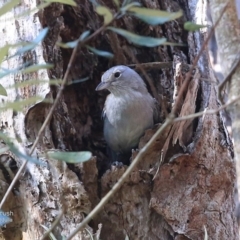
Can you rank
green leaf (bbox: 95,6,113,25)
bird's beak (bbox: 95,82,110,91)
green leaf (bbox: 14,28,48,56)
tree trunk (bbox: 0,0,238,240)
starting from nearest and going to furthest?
1. green leaf (bbox: 95,6,113,25)
2. green leaf (bbox: 14,28,48,56)
3. tree trunk (bbox: 0,0,238,240)
4. bird's beak (bbox: 95,82,110,91)

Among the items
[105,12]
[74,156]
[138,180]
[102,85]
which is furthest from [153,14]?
[102,85]

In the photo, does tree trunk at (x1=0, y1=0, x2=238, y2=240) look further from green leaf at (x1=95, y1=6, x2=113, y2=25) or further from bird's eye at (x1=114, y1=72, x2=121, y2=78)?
green leaf at (x1=95, y1=6, x2=113, y2=25)

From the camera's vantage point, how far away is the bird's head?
312cm

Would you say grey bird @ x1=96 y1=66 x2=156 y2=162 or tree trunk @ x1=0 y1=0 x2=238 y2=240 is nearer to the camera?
tree trunk @ x1=0 y1=0 x2=238 y2=240

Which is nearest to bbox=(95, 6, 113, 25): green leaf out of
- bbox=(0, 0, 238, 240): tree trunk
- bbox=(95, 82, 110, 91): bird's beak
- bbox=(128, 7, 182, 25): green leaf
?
bbox=(128, 7, 182, 25): green leaf

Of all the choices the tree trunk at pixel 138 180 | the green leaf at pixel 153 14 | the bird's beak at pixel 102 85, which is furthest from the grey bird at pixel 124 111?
the green leaf at pixel 153 14

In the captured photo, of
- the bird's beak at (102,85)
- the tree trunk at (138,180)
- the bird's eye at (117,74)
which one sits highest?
the bird's eye at (117,74)

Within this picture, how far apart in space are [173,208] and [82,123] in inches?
37.2

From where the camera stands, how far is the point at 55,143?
254cm

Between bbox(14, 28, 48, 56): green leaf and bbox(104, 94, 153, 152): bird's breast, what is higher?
bbox(14, 28, 48, 56): green leaf

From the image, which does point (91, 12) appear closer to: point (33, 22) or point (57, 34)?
point (57, 34)

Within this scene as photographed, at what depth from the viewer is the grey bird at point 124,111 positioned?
10.2 feet

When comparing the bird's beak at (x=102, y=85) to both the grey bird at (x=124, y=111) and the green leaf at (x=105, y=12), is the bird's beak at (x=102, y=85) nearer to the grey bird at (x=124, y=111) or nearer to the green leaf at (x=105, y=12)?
the grey bird at (x=124, y=111)

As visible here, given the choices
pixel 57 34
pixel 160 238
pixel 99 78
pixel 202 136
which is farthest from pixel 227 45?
pixel 99 78
